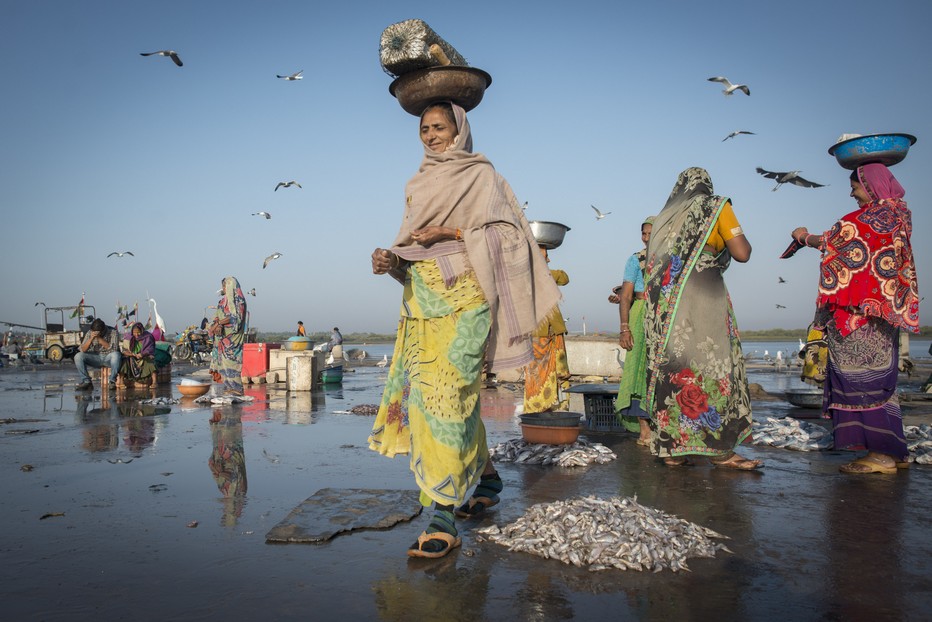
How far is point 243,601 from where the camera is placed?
7.37 ft

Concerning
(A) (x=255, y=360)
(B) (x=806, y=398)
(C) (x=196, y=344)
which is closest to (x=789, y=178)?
(B) (x=806, y=398)

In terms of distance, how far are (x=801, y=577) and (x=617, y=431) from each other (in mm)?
4159

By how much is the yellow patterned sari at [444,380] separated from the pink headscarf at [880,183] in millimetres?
3232

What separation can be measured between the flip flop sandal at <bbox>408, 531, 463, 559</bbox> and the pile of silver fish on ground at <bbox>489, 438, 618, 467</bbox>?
2.04 metres

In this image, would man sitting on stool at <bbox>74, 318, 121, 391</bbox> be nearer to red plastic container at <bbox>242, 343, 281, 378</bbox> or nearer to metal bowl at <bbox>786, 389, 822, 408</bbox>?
red plastic container at <bbox>242, 343, 281, 378</bbox>

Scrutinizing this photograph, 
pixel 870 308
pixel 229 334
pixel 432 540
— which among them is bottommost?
pixel 432 540

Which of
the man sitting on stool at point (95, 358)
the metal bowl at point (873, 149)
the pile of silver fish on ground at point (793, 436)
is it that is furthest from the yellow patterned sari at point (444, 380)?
the man sitting on stool at point (95, 358)

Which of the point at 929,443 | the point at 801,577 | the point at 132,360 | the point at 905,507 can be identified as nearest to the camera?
the point at 801,577

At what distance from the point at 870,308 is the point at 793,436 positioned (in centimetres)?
150

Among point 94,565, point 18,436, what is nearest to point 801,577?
point 94,565

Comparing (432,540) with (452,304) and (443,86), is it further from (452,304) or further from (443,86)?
(443,86)

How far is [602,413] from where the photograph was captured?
666 centimetres

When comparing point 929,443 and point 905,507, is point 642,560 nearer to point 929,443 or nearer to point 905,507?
point 905,507

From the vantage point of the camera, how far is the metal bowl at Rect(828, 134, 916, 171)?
4.49 meters
